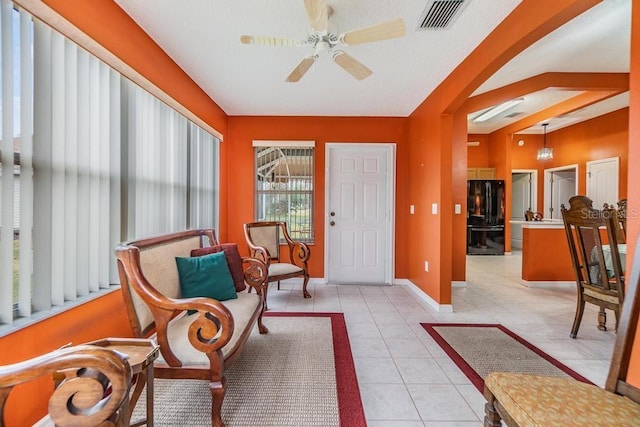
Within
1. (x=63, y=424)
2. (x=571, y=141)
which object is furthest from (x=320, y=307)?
(x=571, y=141)

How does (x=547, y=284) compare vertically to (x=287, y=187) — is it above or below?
below

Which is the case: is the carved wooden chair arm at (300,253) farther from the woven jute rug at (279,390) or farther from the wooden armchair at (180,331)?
the wooden armchair at (180,331)

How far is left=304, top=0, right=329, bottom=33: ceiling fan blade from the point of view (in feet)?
4.76

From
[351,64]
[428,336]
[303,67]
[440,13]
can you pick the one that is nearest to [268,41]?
[303,67]

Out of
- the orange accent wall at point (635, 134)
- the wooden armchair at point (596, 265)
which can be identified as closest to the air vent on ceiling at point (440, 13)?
the orange accent wall at point (635, 134)

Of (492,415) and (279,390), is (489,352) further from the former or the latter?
(279,390)

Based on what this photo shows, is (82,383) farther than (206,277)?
No

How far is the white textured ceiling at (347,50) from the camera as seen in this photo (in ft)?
5.97

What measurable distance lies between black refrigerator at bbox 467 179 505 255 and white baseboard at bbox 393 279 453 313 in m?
3.21

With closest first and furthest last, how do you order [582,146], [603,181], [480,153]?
[603,181]
[582,146]
[480,153]

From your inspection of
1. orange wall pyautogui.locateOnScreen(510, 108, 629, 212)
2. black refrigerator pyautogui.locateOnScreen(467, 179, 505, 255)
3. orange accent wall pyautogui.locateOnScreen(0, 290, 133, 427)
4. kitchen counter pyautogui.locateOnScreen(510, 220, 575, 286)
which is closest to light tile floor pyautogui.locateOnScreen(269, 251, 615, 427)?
kitchen counter pyautogui.locateOnScreen(510, 220, 575, 286)

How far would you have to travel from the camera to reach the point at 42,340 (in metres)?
1.28

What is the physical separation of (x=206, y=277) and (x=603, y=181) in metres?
6.99

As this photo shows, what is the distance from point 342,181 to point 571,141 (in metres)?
5.51
